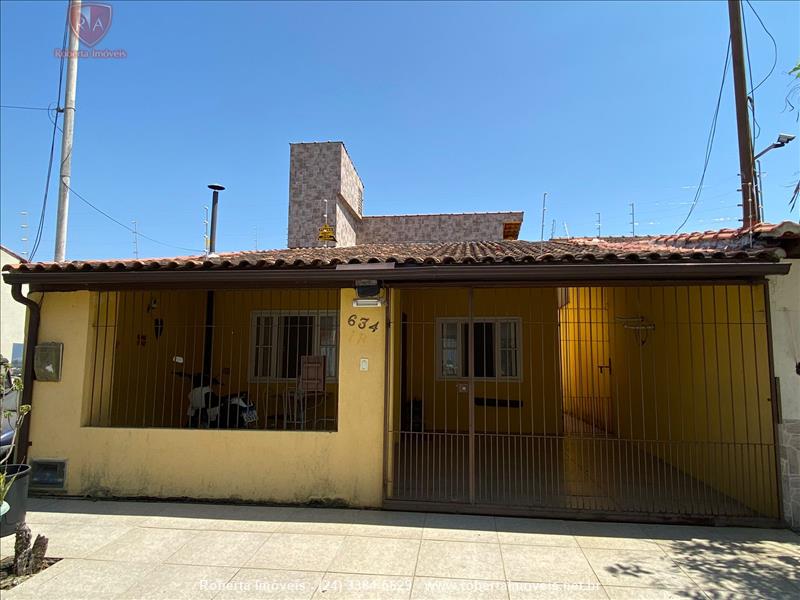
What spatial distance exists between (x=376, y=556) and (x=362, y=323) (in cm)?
255

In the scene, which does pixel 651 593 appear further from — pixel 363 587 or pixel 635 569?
pixel 363 587

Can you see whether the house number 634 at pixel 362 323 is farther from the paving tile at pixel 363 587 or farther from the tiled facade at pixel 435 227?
the tiled facade at pixel 435 227

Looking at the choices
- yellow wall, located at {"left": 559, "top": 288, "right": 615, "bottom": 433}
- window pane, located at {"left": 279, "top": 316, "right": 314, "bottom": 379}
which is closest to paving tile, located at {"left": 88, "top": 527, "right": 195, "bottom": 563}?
window pane, located at {"left": 279, "top": 316, "right": 314, "bottom": 379}

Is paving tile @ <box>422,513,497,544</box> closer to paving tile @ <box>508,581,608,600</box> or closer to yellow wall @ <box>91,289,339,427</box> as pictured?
paving tile @ <box>508,581,608,600</box>

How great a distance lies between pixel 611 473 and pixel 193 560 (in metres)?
5.67

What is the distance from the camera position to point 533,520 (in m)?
5.02

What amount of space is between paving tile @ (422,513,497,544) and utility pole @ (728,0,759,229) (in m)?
5.87

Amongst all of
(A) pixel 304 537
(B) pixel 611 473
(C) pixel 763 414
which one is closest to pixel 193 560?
(A) pixel 304 537

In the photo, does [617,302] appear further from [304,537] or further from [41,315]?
[41,315]

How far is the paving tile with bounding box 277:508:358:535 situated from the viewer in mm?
4715

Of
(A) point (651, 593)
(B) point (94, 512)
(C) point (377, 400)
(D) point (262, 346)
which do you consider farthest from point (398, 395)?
(A) point (651, 593)

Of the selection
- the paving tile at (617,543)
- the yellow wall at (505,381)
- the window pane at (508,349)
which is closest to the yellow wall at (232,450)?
the paving tile at (617,543)

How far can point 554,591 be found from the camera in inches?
139

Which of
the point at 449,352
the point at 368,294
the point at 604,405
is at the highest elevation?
the point at 368,294
